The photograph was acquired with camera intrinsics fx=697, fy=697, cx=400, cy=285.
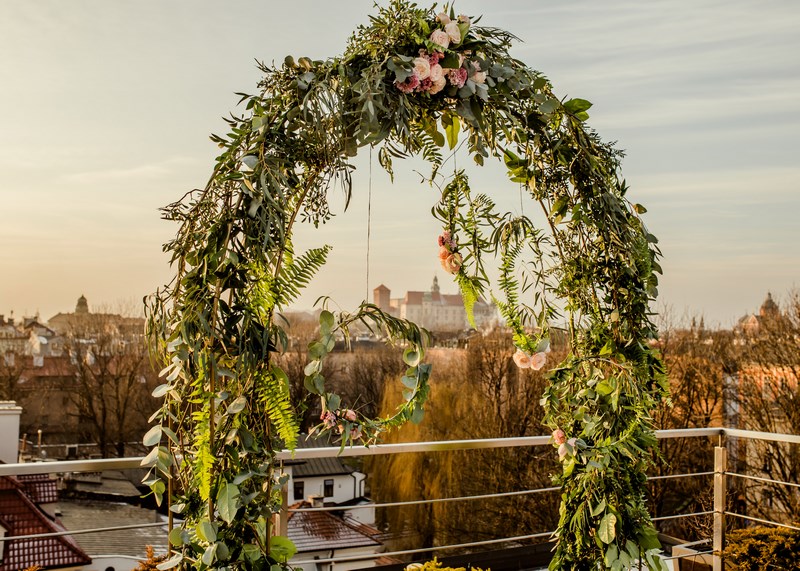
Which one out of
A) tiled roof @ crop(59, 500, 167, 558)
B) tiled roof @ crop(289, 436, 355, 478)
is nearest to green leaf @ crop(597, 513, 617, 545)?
tiled roof @ crop(59, 500, 167, 558)

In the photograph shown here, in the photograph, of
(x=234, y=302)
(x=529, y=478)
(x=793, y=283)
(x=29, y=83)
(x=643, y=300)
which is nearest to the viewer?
(x=234, y=302)

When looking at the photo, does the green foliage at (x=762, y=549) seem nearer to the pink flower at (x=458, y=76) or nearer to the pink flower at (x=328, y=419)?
the pink flower at (x=328, y=419)

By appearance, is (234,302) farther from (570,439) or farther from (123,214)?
(123,214)

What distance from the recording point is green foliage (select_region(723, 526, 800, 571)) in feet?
9.35

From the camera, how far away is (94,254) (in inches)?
685

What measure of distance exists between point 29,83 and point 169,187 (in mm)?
3443

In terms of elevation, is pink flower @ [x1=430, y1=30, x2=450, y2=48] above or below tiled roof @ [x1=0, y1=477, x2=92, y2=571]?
above

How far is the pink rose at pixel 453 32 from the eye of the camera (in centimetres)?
177

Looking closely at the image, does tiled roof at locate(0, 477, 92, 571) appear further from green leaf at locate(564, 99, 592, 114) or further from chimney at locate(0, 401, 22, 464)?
green leaf at locate(564, 99, 592, 114)

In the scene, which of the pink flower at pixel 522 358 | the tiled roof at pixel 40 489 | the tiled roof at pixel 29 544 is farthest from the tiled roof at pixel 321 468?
the pink flower at pixel 522 358

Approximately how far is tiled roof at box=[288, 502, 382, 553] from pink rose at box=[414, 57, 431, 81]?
1770 centimetres

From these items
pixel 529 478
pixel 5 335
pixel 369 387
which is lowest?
pixel 529 478

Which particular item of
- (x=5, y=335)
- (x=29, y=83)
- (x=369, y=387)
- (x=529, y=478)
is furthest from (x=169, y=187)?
(x=529, y=478)

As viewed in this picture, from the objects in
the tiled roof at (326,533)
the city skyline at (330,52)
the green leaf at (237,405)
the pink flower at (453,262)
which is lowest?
the tiled roof at (326,533)
